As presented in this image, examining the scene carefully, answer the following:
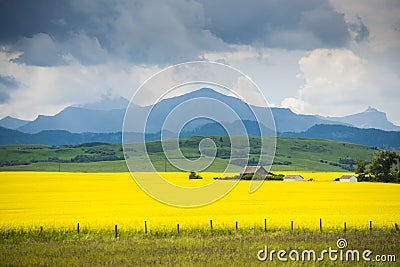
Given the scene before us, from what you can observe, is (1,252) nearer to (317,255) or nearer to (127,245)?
(127,245)

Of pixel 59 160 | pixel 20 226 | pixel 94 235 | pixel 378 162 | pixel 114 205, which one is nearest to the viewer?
pixel 94 235

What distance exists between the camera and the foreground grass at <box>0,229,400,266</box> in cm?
2072

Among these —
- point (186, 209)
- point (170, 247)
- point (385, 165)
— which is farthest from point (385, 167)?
point (170, 247)

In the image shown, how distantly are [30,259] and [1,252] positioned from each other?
2.37 metres

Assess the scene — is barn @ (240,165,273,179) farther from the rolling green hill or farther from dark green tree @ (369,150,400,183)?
the rolling green hill

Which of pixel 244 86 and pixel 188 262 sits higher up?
pixel 244 86

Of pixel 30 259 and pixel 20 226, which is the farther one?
pixel 20 226

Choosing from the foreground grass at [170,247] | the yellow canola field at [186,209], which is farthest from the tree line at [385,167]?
the foreground grass at [170,247]

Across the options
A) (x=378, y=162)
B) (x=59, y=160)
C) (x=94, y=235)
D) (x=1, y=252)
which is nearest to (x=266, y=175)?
(x=378, y=162)

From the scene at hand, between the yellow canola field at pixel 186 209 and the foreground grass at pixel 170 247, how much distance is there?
3.49 meters

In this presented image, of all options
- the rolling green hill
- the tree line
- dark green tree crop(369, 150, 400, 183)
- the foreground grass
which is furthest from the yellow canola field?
the rolling green hill

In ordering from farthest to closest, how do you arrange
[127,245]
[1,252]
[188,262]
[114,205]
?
[114,205] → [127,245] → [1,252] → [188,262]

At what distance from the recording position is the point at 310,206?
44406mm

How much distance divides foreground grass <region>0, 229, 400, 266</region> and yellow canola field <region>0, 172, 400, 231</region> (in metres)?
3.49
